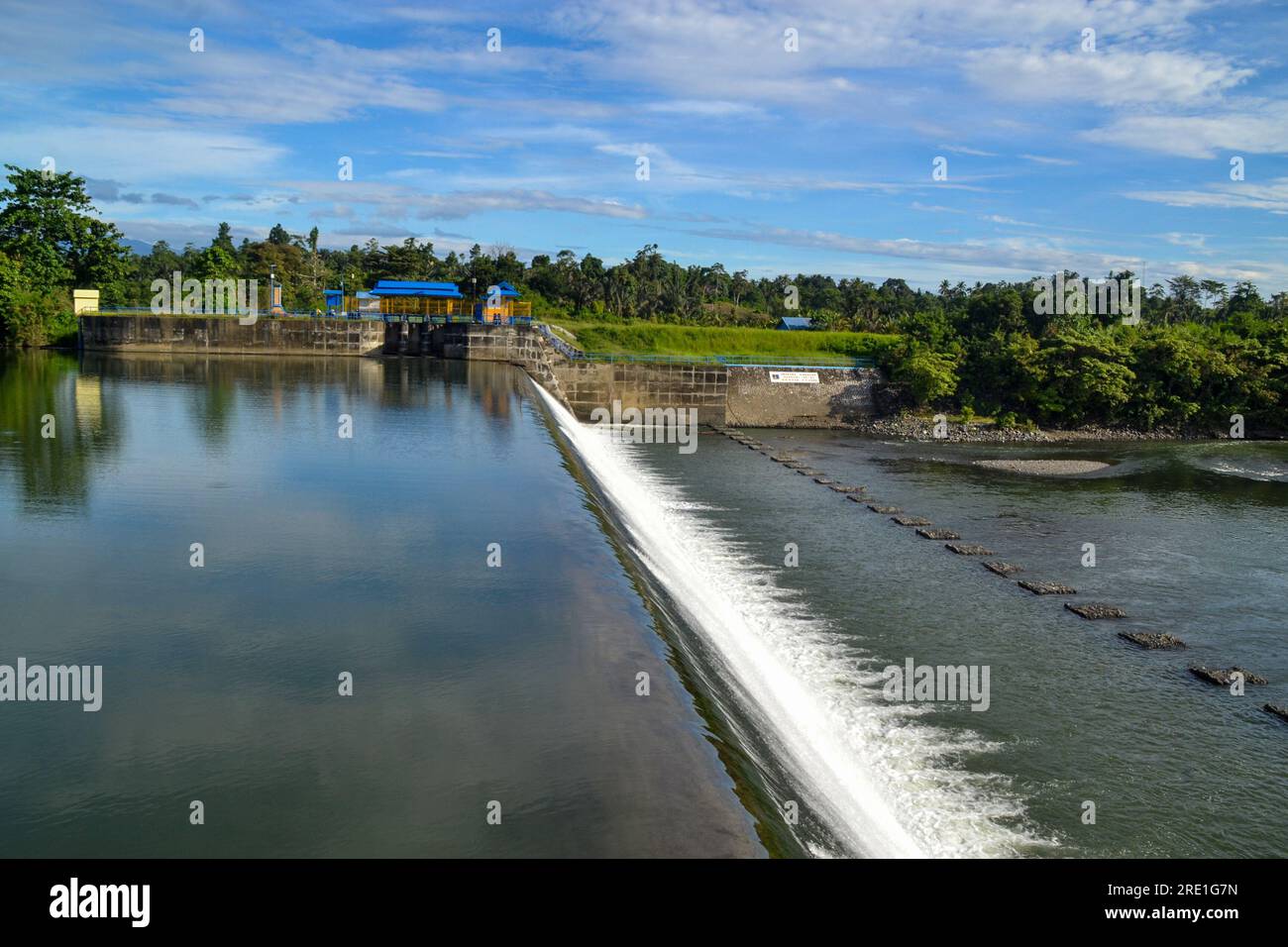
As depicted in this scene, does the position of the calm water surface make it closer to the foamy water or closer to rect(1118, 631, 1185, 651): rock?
the foamy water

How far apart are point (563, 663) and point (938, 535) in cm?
1369

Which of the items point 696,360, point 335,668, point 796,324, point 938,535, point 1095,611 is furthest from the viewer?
point 796,324

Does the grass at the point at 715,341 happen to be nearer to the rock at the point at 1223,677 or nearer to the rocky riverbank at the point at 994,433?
the rocky riverbank at the point at 994,433

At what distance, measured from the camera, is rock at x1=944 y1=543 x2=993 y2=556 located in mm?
19875

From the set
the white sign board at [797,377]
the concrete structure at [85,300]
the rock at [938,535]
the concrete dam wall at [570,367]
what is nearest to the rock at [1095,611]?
the rock at [938,535]

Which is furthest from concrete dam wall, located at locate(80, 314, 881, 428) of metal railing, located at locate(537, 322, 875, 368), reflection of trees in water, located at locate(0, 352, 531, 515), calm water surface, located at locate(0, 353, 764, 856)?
calm water surface, located at locate(0, 353, 764, 856)

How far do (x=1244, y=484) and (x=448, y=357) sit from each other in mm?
31120

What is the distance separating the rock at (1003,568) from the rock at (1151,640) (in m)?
3.39

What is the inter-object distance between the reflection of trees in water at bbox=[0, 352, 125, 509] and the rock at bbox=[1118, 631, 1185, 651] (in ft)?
53.5

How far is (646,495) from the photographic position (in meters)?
23.2

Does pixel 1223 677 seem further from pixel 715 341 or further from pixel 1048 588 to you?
pixel 715 341

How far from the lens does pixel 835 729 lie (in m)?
10.7

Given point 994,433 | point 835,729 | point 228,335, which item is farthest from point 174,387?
point 994,433
